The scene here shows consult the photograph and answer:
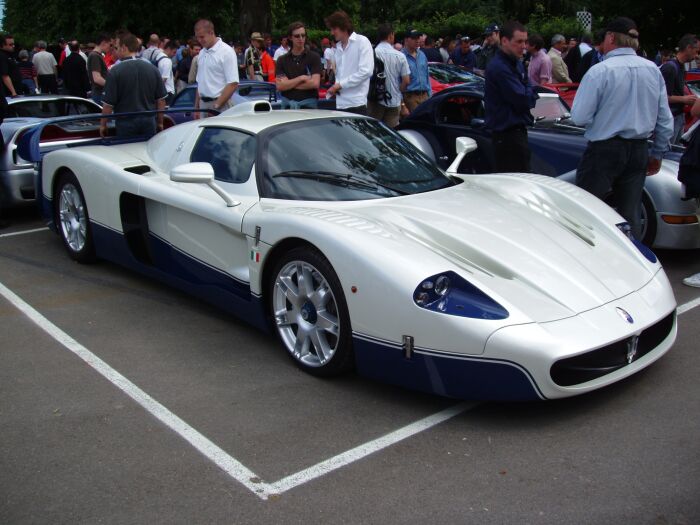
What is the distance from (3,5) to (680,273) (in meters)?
51.0

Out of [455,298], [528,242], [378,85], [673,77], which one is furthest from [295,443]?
[673,77]

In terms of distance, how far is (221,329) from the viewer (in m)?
4.96

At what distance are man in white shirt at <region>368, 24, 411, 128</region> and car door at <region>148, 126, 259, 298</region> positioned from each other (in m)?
4.19

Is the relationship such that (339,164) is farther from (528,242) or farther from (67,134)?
(67,134)

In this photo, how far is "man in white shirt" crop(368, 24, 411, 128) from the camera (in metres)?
9.16

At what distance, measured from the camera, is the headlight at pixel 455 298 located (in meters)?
3.52

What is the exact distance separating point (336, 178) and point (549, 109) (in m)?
4.05

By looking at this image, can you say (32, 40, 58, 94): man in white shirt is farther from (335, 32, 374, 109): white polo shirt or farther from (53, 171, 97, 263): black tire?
(53, 171, 97, 263): black tire

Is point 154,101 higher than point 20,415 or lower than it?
higher

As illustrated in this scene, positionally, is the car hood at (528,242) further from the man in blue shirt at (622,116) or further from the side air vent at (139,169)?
the side air vent at (139,169)

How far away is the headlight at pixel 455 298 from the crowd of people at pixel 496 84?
2.26 metres

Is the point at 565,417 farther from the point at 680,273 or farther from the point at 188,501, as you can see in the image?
the point at 680,273

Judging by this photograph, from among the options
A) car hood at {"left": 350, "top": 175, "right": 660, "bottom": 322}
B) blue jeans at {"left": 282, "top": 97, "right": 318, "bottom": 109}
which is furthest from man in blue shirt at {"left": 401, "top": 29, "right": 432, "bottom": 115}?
car hood at {"left": 350, "top": 175, "right": 660, "bottom": 322}

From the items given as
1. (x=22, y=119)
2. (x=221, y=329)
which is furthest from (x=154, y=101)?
(x=221, y=329)
